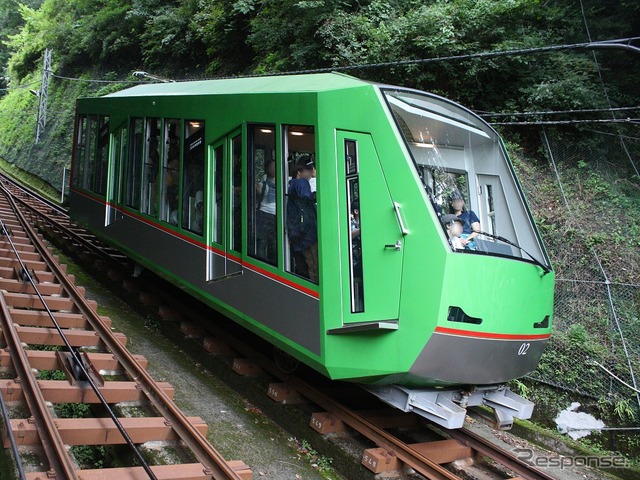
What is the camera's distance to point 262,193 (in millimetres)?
6141

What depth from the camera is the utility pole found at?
29.7m

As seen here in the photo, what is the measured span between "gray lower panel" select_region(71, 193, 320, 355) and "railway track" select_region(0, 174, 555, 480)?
1.00 metres

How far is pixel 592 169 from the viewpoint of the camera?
10992mm

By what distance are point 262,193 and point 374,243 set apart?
1454 millimetres

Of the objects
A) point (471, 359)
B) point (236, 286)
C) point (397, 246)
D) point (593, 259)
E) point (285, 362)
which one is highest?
point (397, 246)

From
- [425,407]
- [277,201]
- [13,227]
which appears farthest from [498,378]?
[13,227]

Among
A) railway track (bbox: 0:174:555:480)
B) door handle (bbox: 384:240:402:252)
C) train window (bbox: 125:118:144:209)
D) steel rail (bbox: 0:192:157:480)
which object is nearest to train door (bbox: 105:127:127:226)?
train window (bbox: 125:118:144:209)

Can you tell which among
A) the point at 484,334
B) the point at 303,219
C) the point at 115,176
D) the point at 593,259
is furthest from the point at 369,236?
the point at 115,176

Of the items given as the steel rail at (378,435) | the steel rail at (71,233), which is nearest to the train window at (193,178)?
the steel rail at (378,435)

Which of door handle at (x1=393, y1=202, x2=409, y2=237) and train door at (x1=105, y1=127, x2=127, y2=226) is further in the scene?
train door at (x1=105, y1=127, x2=127, y2=226)

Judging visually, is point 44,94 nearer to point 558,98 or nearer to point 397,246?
point 558,98

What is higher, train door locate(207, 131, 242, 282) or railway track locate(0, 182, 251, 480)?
train door locate(207, 131, 242, 282)

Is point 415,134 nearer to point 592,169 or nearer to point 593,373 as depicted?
point 593,373

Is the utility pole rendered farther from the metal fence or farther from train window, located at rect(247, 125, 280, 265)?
train window, located at rect(247, 125, 280, 265)
